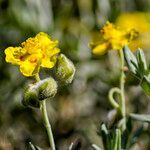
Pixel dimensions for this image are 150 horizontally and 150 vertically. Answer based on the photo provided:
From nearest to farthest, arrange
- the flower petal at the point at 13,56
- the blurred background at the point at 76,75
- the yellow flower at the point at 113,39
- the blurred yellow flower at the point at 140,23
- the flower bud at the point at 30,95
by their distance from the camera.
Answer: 1. the flower bud at the point at 30,95
2. the flower petal at the point at 13,56
3. the yellow flower at the point at 113,39
4. the blurred background at the point at 76,75
5. the blurred yellow flower at the point at 140,23

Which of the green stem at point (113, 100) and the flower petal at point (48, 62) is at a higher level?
the flower petal at point (48, 62)

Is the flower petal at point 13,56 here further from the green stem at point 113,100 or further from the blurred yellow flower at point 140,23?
the blurred yellow flower at point 140,23

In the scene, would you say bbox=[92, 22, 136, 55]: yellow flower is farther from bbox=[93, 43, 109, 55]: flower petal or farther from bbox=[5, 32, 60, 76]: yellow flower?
bbox=[5, 32, 60, 76]: yellow flower

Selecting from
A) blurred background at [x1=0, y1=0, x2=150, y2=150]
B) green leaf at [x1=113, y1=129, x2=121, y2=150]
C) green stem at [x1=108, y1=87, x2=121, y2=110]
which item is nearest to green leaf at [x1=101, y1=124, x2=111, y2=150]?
green leaf at [x1=113, y1=129, x2=121, y2=150]

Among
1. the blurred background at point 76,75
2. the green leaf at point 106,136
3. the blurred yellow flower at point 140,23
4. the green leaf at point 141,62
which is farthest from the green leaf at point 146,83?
the blurred yellow flower at point 140,23

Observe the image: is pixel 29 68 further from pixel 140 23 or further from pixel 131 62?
pixel 140 23

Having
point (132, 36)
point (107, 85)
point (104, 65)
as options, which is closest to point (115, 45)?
point (132, 36)
